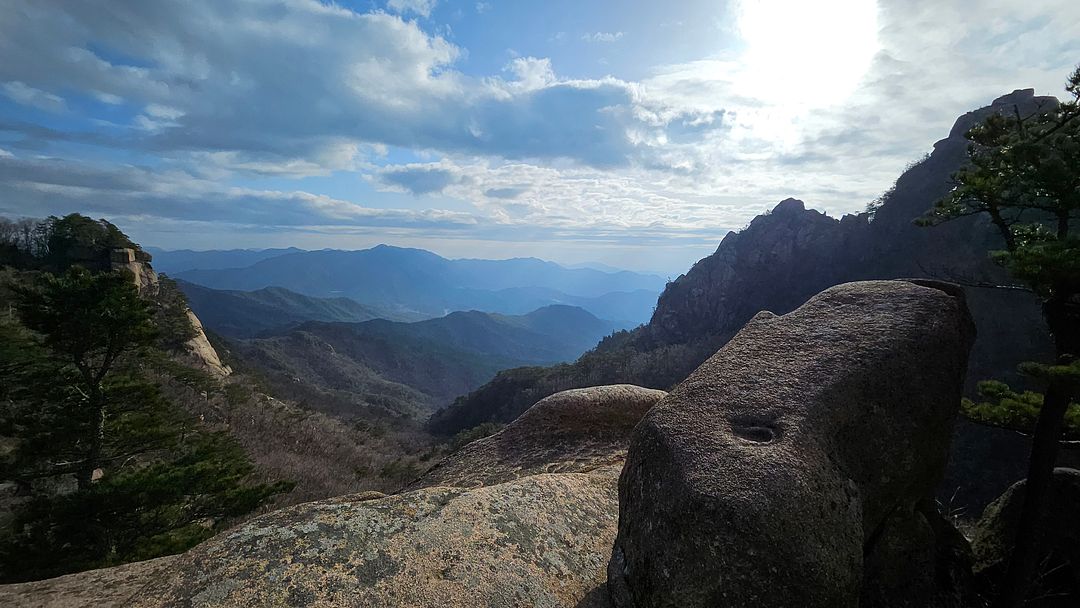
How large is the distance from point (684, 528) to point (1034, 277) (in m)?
6.18

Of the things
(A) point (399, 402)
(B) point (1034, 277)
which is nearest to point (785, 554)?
(B) point (1034, 277)

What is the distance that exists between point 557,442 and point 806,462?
4706 millimetres

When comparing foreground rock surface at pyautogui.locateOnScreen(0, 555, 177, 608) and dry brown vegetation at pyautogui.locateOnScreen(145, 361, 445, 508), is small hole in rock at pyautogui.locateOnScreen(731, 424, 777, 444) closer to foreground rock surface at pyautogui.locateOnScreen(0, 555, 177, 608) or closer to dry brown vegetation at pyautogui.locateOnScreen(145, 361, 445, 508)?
foreground rock surface at pyautogui.locateOnScreen(0, 555, 177, 608)

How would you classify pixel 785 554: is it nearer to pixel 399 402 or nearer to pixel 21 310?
pixel 21 310

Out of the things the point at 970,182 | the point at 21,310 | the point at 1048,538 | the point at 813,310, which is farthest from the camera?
the point at 21,310

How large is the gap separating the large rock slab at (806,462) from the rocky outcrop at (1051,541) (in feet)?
9.10

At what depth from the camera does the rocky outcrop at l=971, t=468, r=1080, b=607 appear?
682 centimetres

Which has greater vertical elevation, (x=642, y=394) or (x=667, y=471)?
(x=667, y=471)

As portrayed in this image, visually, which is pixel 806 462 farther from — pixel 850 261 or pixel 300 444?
pixel 850 261

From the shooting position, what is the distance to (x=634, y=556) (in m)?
4.02

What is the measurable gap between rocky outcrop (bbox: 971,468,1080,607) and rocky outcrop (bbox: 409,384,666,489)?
524cm

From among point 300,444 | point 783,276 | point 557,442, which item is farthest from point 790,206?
point 557,442

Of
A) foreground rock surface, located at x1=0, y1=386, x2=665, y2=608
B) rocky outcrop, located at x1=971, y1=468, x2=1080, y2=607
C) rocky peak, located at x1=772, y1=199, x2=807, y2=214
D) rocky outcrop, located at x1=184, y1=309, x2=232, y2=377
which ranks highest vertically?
rocky peak, located at x1=772, y1=199, x2=807, y2=214

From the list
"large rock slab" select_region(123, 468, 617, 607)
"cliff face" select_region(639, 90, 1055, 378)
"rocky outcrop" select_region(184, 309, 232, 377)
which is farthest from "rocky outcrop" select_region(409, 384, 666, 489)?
"cliff face" select_region(639, 90, 1055, 378)
